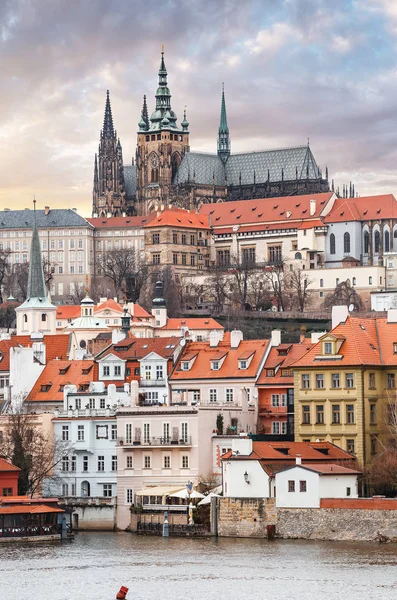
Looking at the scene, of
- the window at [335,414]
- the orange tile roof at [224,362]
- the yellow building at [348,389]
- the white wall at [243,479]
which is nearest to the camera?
the white wall at [243,479]

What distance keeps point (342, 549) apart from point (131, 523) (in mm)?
13067

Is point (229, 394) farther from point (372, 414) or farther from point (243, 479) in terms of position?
point (243, 479)

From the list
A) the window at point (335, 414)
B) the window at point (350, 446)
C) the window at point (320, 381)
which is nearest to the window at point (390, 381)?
the window at point (335, 414)

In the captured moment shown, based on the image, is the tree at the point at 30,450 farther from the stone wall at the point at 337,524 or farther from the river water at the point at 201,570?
the stone wall at the point at 337,524

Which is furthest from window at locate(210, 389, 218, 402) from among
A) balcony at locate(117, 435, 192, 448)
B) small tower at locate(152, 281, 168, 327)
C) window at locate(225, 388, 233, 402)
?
small tower at locate(152, 281, 168, 327)

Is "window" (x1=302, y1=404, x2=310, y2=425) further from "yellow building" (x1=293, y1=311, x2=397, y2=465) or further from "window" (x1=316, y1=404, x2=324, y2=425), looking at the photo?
"window" (x1=316, y1=404, x2=324, y2=425)

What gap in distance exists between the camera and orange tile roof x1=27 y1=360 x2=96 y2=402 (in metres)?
96.5

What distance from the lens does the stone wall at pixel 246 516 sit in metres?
77.8

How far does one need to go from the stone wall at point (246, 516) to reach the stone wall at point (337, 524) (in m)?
0.51

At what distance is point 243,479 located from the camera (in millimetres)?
79125

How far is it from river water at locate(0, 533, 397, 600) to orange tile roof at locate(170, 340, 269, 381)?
15.6m

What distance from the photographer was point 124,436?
87.2m

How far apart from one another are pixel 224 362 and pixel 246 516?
16815 millimetres

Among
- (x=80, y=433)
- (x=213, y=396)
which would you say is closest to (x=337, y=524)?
(x=213, y=396)
